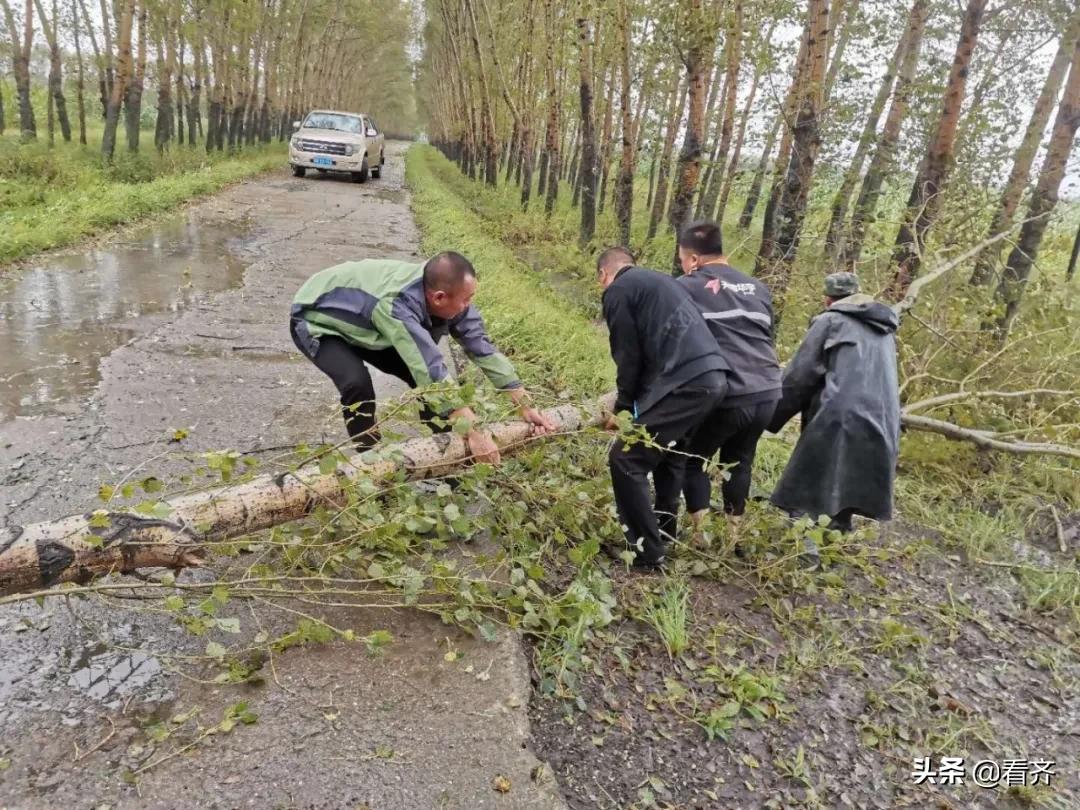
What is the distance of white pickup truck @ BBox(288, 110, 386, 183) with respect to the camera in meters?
17.8

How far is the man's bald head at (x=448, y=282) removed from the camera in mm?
3289

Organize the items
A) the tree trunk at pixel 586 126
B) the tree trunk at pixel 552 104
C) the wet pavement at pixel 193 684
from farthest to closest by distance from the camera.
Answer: the tree trunk at pixel 552 104 < the tree trunk at pixel 586 126 < the wet pavement at pixel 193 684

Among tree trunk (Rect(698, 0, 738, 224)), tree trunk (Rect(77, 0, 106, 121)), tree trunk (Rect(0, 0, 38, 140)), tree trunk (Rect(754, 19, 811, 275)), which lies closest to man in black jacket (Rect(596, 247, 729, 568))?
tree trunk (Rect(754, 19, 811, 275))

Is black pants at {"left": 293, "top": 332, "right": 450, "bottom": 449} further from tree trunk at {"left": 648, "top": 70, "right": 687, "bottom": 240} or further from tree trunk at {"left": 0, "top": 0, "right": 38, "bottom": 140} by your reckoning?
tree trunk at {"left": 0, "top": 0, "right": 38, "bottom": 140}

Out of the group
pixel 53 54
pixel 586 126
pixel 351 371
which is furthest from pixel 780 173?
pixel 53 54

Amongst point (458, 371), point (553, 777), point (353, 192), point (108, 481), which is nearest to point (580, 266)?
point (458, 371)

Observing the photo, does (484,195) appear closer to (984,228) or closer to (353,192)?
(353,192)

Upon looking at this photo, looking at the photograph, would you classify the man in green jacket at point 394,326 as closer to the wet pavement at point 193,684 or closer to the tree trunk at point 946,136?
the wet pavement at point 193,684

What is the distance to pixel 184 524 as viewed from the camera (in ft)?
8.43

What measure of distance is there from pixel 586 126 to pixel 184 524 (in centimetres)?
1128

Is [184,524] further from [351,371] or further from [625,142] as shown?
[625,142]

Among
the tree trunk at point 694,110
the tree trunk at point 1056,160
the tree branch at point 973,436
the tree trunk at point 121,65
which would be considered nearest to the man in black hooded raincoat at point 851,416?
the tree branch at point 973,436

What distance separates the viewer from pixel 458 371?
6246 millimetres

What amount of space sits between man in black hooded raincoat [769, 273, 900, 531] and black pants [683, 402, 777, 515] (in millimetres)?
350
